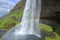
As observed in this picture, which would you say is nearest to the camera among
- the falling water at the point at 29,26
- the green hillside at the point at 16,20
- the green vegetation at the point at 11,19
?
the falling water at the point at 29,26

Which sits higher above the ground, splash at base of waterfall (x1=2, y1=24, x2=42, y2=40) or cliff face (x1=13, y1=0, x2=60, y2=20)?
cliff face (x1=13, y1=0, x2=60, y2=20)

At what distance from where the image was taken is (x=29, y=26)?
5.95m

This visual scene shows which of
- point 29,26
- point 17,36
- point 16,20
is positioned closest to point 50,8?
point 29,26

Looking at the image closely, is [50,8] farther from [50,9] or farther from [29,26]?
[29,26]

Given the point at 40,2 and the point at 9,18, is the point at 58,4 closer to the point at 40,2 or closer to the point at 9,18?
the point at 40,2

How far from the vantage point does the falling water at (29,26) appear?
5535 mm

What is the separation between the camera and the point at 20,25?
20.1 feet

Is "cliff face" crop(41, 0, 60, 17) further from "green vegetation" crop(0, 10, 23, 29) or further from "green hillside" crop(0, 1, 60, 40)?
"green vegetation" crop(0, 10, 23, 29)

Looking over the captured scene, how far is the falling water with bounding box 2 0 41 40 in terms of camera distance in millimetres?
5535

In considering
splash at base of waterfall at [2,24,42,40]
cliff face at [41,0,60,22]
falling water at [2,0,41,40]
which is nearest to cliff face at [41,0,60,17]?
cliff face at [41,0,60,22]

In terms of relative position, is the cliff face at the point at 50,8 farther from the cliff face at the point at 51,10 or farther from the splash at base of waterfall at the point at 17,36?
the splash at base of waterfall at the point at 17,36

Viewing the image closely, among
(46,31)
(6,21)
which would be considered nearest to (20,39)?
(46,31)

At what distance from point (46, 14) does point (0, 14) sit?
1.39 metres

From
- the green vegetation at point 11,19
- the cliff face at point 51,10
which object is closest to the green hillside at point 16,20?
the green vegetation at point 11,19
